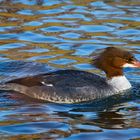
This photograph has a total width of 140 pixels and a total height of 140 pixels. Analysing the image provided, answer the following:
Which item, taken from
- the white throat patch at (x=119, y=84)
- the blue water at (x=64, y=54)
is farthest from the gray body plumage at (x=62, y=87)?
the white throat patch at (x=119, y=84)

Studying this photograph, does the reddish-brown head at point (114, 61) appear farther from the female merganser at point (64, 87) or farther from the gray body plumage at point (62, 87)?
the gray body plumage at point (62, 87)

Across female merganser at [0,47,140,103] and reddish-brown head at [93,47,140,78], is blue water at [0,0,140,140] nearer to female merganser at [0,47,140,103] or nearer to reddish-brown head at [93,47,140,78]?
female merganser at [0,47,140,103]

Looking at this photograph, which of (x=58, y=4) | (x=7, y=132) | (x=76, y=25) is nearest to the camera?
(x=7, y=132)

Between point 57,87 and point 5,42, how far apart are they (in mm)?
3894

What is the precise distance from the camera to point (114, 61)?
496 inches

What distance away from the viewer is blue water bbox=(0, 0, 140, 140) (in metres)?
10.0

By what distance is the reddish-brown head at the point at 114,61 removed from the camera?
12.5 m

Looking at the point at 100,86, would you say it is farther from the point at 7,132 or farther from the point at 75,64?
the point at 7,132

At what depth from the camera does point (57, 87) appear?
12.0 metres

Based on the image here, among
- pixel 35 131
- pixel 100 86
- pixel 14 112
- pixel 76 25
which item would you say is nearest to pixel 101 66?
pixel 100 86

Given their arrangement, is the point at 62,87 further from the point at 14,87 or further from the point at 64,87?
the point at 14,87

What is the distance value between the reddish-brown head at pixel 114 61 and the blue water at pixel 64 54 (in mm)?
494

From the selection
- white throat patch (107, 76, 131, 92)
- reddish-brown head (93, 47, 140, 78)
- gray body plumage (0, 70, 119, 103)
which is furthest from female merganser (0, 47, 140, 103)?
reddish-brown head (93, 47, 140, 78)

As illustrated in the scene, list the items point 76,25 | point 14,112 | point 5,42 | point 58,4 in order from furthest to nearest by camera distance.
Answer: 1. point 58,4
2. point 76,25
3. point 5,42
4. point 14,112
